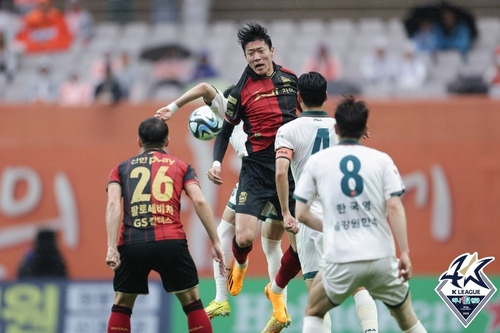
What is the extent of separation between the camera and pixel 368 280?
339 inches

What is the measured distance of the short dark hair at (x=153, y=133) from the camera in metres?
9.91

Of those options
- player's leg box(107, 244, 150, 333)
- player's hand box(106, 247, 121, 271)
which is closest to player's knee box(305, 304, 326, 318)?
player's leg box(107, 244, 150, 333)

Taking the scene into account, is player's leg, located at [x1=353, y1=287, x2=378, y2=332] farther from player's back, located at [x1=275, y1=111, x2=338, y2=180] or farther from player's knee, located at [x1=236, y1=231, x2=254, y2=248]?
player's back, located at [x1=275, y1=111, x2=338, y2=180]

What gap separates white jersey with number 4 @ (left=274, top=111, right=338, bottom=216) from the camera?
993cm

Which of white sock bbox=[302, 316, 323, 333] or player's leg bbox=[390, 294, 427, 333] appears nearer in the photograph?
player's leg bbox=[390, 294, 427, 333]

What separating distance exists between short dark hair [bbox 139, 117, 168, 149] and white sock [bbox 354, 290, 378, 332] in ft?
7.59

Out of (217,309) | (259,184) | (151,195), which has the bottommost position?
(217,309)

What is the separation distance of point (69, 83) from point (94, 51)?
5.14ft

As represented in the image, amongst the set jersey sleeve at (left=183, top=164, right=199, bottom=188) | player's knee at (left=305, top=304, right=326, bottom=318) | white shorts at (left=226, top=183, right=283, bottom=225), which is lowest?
player's knee at (left=305, top=304, right=326, bottom=318)

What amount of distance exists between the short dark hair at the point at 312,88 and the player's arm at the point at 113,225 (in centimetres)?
184

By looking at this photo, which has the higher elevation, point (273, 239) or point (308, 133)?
point (308, 133)

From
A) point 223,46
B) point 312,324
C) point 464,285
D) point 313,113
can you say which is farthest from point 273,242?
point 223,46

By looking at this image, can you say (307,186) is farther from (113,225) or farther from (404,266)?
(113,225)

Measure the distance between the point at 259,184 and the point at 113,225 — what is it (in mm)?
1812
